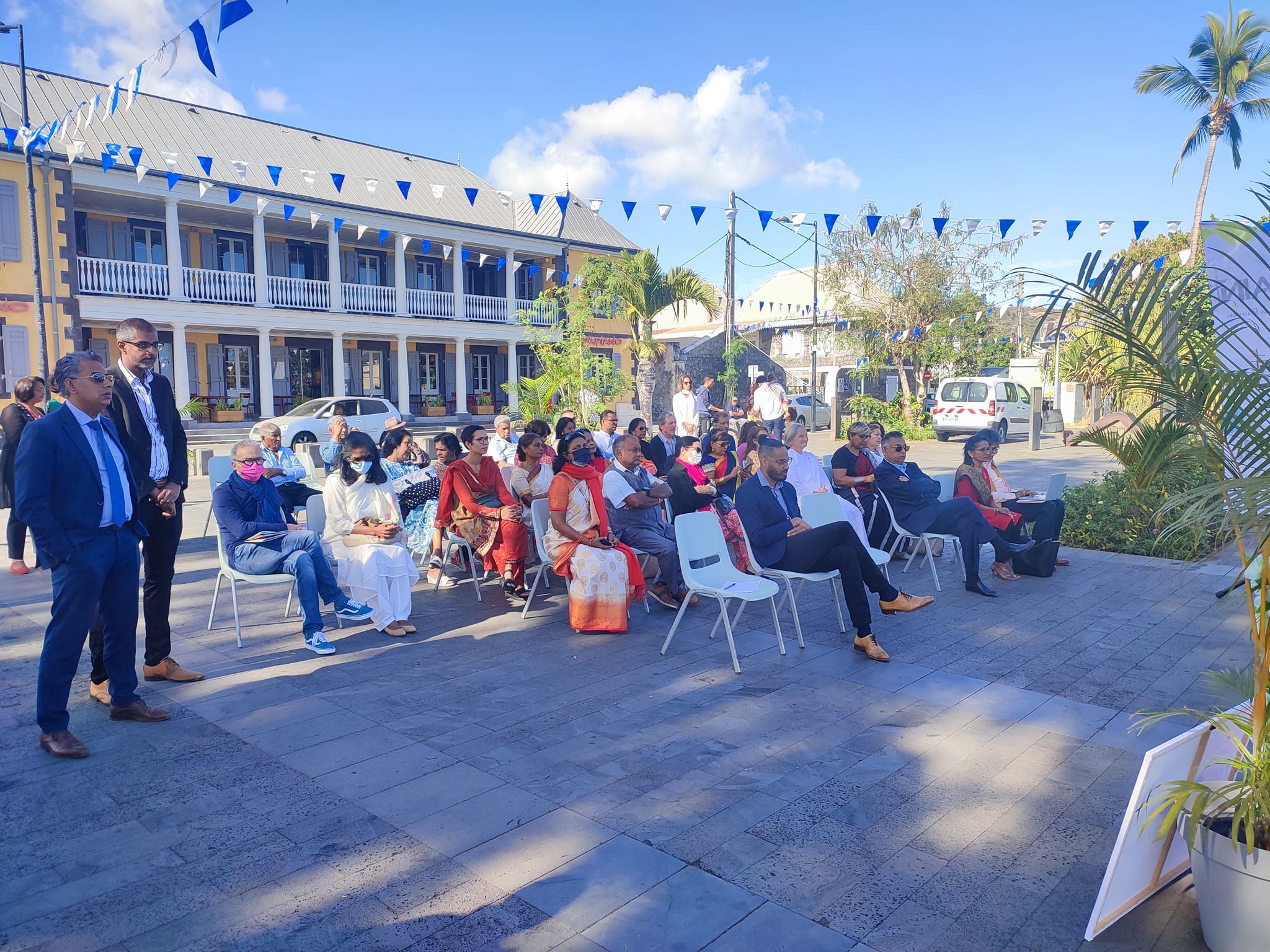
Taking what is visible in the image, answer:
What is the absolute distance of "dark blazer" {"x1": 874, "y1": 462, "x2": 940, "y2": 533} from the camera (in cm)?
755

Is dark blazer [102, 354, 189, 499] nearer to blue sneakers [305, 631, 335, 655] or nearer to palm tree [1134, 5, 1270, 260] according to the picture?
blue sneakers [305, 631, 335, 655]

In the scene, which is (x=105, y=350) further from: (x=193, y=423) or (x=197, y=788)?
(x=197, y=788)

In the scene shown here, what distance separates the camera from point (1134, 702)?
463 centimetres

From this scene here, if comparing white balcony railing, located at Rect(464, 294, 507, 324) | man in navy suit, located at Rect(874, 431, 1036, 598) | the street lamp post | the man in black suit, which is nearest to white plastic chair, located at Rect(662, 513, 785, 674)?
man in navy suit, located at Rect(874, 431, 1036, 598)

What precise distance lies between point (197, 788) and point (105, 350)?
2102 cm

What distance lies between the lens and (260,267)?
72.2ft

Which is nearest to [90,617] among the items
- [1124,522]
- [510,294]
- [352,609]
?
[352,609]

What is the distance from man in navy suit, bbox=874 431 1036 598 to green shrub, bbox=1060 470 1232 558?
5.57ft

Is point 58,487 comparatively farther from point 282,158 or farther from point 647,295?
point 282,158

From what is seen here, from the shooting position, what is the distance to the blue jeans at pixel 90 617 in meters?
3.86

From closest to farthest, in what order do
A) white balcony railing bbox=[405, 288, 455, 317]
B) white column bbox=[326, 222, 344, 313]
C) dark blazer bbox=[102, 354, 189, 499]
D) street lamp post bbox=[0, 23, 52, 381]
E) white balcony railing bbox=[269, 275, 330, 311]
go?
dark blazer bbox=[102, 354, 189, 499], street lamp post bbox=[0, 23, 52, 381], white balcony railing bbox=[269, 275, 330, 311], white column bbox=[326, 222, 344, 313], white balcony railing bbox=[405, 288, 455, 317]

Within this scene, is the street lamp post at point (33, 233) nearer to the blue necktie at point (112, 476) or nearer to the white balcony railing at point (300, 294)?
the white balcony railing at point (300, 294)

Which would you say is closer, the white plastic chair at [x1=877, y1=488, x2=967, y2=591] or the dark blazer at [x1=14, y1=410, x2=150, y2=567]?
the dark blazer at [x1=14, y1=410, x2=150, y2=567]

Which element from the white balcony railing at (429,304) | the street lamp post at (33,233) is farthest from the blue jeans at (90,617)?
the white balcony railing at (429,304)
